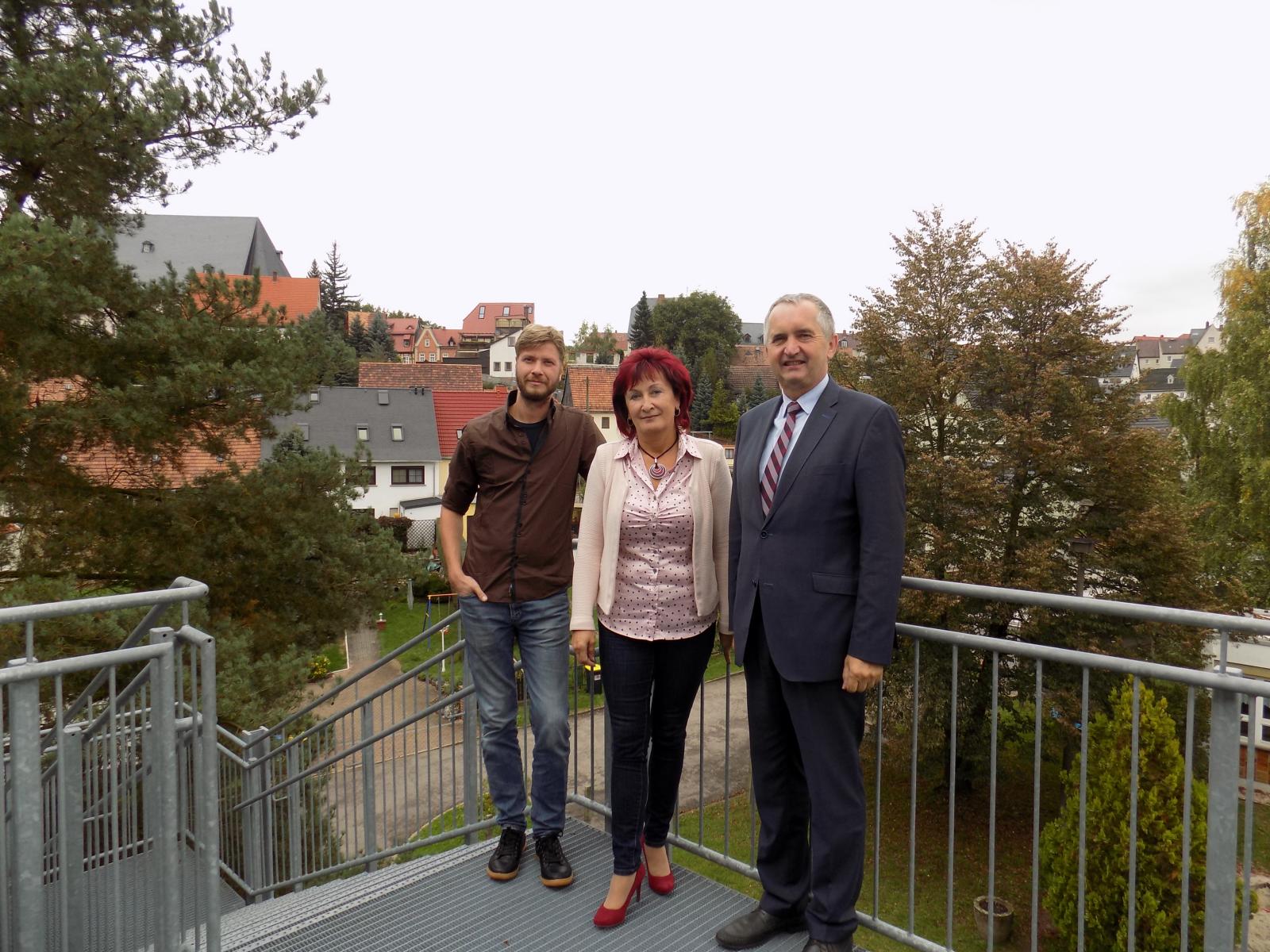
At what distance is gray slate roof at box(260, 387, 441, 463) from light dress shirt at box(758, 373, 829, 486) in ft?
108

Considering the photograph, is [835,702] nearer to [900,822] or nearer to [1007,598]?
[1007,598]

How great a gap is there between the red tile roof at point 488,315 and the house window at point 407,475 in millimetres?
70567

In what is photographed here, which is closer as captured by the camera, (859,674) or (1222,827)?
(1222,827)

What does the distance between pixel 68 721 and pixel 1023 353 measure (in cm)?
1533

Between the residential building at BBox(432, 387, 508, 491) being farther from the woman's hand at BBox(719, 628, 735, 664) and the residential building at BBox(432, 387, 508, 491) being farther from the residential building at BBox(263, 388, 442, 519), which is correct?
the woman's hand at BBox(719, 628, 735, 664)

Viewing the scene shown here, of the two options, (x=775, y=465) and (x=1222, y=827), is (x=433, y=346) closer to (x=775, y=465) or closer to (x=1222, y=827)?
(x=775, y=465)

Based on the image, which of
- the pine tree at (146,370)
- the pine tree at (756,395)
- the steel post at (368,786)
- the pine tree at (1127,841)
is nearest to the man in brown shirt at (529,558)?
the steel post at (368,786)

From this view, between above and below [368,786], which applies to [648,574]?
above

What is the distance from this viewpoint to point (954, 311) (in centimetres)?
1577

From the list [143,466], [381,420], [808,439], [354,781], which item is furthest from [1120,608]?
[381,420]

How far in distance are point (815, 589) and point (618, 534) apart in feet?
2.23

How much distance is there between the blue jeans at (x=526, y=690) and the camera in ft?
10.1

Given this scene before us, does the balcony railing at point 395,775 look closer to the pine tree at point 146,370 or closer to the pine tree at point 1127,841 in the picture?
the pine tree at point 1127,841

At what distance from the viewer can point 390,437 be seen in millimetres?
35031
